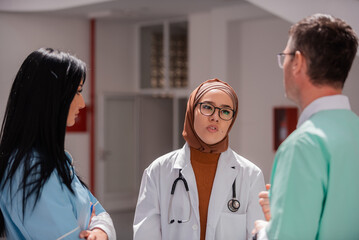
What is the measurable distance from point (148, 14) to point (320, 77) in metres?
7.57

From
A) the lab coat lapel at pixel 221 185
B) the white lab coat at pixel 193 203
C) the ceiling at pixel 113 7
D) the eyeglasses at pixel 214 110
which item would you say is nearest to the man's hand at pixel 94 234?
the white lab coat at pixel 193 203

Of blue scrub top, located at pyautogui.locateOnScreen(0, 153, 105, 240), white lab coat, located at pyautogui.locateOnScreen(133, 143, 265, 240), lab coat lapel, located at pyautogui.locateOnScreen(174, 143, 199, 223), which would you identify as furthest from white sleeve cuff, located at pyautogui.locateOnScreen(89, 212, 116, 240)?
lab coat lapel, located at pyautogui.locateOnScreen(174, 143, 199, 223)

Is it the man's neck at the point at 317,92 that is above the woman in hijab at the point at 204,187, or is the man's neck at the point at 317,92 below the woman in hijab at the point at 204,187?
above

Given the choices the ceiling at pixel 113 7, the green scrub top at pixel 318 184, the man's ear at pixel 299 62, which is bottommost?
the green scrub top at pixel 318 184

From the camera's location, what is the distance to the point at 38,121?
193 centimetres

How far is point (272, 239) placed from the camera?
1536 mm

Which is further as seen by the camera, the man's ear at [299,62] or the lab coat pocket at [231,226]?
the lab coat pocket at [231,226]

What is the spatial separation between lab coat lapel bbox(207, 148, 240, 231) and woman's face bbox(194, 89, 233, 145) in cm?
12

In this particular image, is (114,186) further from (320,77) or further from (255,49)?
(320,77)

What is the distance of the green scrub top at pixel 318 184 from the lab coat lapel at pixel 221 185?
3.01 ft

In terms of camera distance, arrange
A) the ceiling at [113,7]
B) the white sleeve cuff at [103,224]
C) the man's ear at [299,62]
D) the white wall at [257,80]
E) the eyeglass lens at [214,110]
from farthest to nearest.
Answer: the ceiling at [113,7], the white wall at [257,80], the eyeglass lens at [214,110], the white sleeve cuff at [103,224], the man's ear at [299,62]

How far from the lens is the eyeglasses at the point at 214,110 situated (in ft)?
8.43

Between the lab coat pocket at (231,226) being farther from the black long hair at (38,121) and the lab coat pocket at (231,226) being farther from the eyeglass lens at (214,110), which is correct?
the black long hair at (38,121)

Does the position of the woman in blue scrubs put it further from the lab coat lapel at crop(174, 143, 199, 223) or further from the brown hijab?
the brown hijab
